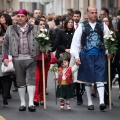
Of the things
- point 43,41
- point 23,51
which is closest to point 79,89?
point 43,41

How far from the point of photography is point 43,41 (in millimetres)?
14227

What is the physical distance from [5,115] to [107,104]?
2.44m

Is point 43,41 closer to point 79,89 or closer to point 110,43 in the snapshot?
point 110,43

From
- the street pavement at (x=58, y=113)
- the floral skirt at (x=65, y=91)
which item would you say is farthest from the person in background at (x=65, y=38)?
the floral skirt at (x=65, y=91)

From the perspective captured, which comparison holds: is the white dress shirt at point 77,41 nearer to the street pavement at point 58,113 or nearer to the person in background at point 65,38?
the street pavement at point 58,113

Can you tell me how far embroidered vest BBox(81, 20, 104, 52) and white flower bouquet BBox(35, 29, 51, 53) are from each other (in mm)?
677

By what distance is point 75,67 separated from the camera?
1460 centimetres

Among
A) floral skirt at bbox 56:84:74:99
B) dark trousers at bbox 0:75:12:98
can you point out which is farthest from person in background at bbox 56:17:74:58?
floral skirt at bbox 56:84:74:99

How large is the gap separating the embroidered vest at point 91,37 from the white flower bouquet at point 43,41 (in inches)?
26.6

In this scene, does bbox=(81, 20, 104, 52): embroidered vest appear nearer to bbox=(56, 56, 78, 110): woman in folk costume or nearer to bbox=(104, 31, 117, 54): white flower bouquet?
bbox=(104, 31, 117, 54): white flower bouquet

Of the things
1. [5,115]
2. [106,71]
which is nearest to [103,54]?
[106,71]

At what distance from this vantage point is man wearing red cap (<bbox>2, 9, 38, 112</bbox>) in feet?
46.2

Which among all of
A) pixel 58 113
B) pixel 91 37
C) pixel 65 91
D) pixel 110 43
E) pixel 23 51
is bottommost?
pixel 58 113

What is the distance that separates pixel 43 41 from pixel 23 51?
0.45 m
